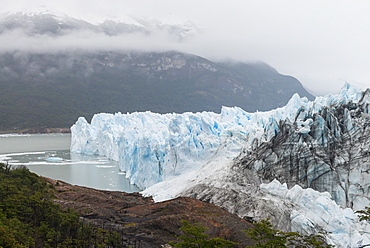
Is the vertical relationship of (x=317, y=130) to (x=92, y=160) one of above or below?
above

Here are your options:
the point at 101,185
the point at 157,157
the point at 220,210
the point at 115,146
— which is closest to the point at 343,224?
the point at 220,210

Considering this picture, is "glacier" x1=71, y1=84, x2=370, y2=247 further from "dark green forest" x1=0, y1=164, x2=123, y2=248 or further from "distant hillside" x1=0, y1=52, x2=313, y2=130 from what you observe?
"distant hillside" x1=0, y1=52, x2=313, y2=130

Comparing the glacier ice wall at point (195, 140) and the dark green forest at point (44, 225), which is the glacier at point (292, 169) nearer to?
the glacier ice wall at point (195, 140)

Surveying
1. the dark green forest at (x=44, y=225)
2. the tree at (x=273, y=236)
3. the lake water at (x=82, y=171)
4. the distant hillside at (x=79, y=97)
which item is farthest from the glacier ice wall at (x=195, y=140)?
the distant hillside at (x=79, y=97)

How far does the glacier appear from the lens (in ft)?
62.7

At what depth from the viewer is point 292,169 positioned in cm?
2367

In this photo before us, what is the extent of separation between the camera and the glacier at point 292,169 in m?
19.1

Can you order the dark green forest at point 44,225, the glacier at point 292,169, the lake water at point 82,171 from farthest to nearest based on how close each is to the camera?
1. the lake water at point 82,171
2. the glacier at point 292,169
3. the dark green forest at point 44,225

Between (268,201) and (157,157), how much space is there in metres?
16.1

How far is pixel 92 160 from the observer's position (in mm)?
55031

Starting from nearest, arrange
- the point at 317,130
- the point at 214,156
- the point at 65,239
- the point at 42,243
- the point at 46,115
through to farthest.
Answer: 1. the point at 42,243
2. the point at 65,239
3. the point at 317,130
4. the point at 214,156
5. the point at 46,115

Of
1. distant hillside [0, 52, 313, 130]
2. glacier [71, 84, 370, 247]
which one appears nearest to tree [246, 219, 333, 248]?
glacier [71, 84, 370, 247]

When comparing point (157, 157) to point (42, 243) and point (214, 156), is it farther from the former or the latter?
point (42, 243)

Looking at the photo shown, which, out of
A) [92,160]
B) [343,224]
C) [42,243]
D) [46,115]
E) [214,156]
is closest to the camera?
[42,243]
